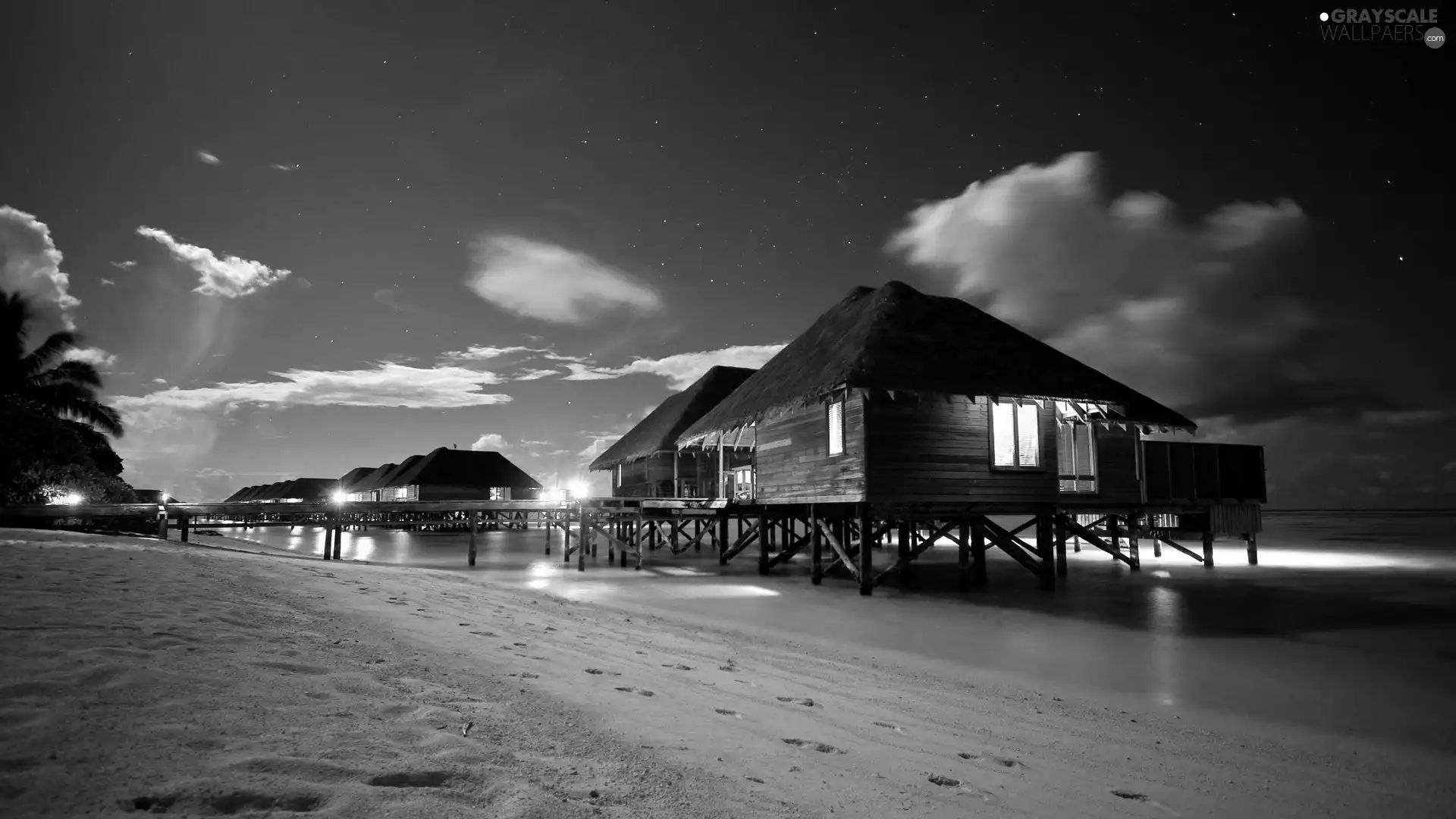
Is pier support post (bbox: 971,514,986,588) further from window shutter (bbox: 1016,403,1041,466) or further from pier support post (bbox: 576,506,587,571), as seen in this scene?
pier support post (bbox: 576,506,587,571)

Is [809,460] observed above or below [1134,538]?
above

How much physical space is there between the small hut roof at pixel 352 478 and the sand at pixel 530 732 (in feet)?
300

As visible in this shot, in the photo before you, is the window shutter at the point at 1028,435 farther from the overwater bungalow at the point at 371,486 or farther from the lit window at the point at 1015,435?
the overwater bungalow at the point at 371,486

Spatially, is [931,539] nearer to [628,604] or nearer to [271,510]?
[628,604]

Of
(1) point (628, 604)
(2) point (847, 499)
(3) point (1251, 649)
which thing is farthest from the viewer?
(2) point (847, 499)

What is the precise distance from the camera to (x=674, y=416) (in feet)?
110

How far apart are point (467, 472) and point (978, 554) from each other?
1826 inches

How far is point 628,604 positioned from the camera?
12961mm

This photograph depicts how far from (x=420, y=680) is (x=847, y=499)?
1197cm

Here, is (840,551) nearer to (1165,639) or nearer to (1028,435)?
(1028,435)

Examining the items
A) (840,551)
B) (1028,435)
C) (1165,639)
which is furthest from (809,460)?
(1165,639)

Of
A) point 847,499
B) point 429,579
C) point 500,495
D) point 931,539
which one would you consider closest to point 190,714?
point 429,579

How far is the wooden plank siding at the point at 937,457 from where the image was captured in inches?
593

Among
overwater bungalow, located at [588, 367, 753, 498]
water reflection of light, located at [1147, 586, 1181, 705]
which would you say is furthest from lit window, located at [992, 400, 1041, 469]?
overwater bungalow, located at [588, 367, 753, 498]
